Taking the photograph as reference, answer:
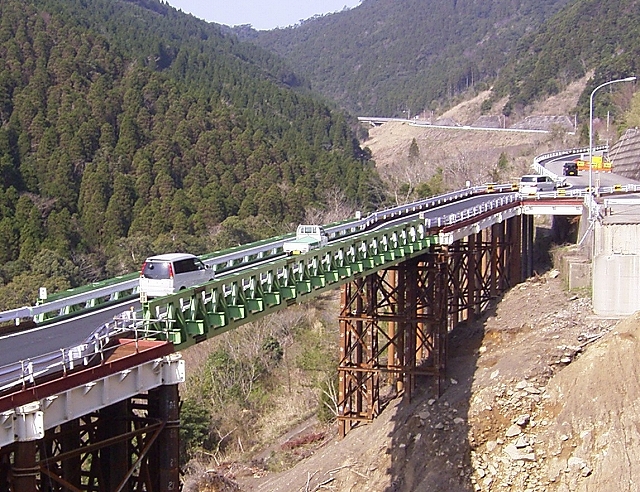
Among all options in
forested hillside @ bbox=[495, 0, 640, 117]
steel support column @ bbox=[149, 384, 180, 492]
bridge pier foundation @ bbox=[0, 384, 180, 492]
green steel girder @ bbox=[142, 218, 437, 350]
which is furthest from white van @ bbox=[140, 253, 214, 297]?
forested hillside @ bbox=[495, 0, 640, 117]

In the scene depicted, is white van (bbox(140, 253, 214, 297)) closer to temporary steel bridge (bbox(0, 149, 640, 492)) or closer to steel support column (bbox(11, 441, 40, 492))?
temporary steel bridge (bbox(0, 149, 640, 492))

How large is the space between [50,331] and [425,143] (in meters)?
124

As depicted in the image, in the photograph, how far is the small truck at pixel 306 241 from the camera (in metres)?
27.0

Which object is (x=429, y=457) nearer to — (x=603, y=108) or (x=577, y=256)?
(x=577, y=256)

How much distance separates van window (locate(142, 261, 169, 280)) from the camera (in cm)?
2194

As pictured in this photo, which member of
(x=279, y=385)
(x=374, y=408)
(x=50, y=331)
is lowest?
(x=279, y=385)

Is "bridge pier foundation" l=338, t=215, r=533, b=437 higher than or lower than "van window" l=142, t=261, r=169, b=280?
lower

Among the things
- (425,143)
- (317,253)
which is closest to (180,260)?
(317,253)

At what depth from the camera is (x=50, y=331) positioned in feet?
63.0

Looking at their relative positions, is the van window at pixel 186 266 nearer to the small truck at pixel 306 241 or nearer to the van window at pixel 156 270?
the van window at pixel 156 270

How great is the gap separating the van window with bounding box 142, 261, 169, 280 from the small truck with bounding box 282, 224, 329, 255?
5.52 metres

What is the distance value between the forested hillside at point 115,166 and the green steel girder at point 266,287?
26749 mm

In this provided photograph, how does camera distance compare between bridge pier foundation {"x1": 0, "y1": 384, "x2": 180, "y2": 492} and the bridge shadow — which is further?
the bridge shadow

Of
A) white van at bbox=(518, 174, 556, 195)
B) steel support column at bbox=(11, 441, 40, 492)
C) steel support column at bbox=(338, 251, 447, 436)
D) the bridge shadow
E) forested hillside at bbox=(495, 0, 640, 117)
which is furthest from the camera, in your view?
forested hillside at bbox=(495, 0, 640, 117)
